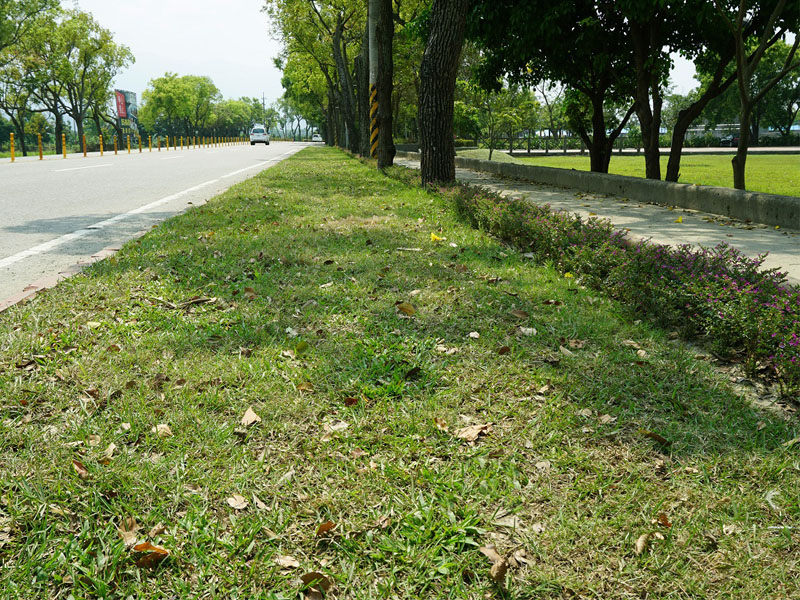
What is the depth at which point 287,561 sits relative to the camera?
1.93 m

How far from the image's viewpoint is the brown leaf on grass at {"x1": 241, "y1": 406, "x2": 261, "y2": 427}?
2.68 m

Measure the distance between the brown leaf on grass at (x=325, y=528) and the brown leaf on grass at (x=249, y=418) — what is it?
74 centimetres

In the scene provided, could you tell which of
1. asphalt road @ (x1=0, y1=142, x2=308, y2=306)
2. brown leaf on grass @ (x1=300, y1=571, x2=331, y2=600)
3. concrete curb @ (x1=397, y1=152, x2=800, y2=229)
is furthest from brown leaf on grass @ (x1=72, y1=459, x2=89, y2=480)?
concrete curb @ (x1=397, y1=152, x2=800, y2=229)

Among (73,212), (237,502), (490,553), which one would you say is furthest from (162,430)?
(73,212)

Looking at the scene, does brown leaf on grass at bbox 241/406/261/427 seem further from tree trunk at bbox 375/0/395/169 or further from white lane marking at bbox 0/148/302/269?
tree trunk at bbox 375/0/395/169

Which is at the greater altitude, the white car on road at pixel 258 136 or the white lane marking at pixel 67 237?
the white car on road at pixel 258 136

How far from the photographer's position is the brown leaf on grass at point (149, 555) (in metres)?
1.90

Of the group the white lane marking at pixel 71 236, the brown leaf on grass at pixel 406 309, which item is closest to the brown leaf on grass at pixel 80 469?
the brown leaf on grass at pixel 406 309

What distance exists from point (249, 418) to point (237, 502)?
22.4 inches

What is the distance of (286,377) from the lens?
309cm

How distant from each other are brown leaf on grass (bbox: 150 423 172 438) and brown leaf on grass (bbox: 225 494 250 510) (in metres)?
0.52

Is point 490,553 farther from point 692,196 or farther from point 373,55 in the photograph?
point 373,55

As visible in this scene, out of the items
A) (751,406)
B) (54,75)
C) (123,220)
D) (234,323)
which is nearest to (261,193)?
(123,220)

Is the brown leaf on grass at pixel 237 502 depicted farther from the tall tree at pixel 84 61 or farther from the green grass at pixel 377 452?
the tall tree at pixel 84 61
